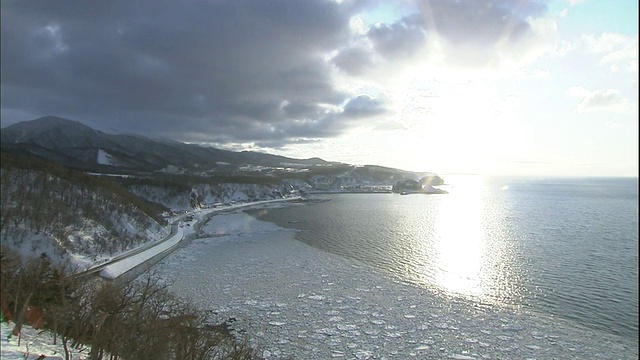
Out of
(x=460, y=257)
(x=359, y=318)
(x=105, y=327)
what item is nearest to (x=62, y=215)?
(x=105, y=327)

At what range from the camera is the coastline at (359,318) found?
19.0 meters

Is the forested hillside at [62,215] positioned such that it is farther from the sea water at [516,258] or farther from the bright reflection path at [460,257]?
the bright reflection path at [460,257]

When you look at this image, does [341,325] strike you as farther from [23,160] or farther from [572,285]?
[23,160]

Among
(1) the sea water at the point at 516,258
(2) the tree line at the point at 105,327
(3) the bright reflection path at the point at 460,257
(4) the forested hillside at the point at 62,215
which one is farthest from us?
(4) the forested hillside at the point at 62,215

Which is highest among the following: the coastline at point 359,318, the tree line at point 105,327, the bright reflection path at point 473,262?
the tree line at point 105,327

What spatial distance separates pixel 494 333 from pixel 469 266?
17.2m

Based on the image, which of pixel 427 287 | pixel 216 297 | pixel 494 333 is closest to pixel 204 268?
pixel 216 297

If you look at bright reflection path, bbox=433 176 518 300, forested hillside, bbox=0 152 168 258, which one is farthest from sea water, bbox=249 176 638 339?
forested hillside, bbox=0 152 168 258

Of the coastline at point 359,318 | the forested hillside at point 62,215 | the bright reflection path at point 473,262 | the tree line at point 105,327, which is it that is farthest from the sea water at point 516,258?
the forested hillside at point 62,215

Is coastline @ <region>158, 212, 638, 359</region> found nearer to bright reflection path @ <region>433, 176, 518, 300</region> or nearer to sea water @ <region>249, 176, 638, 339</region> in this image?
sea water @ <region>249, 176, 638, 339</region>

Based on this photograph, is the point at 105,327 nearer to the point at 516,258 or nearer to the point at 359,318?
the point at 359,318

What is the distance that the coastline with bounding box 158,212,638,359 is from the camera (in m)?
19.0

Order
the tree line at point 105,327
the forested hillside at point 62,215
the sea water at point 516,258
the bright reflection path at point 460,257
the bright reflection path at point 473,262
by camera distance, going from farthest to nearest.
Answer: the forested hillside at point 62,215 → the bright reflection path at point 460,257 → the bright reflection path at point 473,262 → the sea water at point 516,258 → the tree line at point 105,327

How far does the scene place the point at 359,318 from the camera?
904 inches
